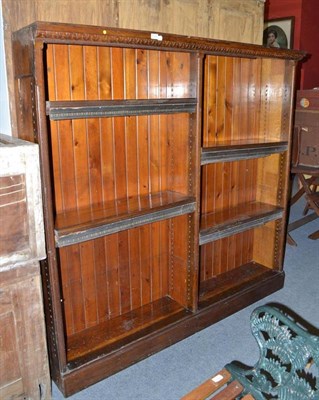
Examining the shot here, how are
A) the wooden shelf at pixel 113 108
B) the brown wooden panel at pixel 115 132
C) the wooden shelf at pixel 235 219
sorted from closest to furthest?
the wooden shelf at pixel 113 108
the brown wooden panel at pixel 115 132
the wooden shelf at pixel 235 219

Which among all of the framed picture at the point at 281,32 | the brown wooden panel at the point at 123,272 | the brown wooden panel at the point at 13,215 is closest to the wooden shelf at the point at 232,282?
the brown wooden panel at the point at 123,272

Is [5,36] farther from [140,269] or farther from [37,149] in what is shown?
[140,269]

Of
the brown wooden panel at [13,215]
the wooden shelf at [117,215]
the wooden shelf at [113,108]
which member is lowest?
the wooden shelf at [117,215]

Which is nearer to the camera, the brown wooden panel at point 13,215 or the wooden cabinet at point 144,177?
the brown wooden panel at point 13,215

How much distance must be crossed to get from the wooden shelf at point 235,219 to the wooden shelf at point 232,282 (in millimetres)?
428

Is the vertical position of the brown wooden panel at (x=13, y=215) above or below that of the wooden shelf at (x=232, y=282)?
above

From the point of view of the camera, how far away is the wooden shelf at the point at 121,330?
2104 millimetres

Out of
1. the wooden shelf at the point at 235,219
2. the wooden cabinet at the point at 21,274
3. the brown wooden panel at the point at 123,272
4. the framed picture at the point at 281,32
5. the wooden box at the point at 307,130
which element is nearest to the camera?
the wooden cabinet at the point at 21,274

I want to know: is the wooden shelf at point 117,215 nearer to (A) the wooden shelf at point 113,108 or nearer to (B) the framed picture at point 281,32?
(A) the wooden shelf at point 113,108

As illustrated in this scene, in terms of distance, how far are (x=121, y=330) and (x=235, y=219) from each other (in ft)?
3.27

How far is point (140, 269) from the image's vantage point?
252 centimetres

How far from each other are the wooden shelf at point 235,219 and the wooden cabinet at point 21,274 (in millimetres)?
1045

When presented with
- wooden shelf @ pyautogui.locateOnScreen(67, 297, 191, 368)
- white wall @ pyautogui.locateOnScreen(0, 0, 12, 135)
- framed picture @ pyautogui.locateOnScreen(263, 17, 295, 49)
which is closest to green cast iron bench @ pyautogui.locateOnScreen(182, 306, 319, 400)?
wooden shelf @ pyautogui.locateOnScreen(67, 297, 191, 368)

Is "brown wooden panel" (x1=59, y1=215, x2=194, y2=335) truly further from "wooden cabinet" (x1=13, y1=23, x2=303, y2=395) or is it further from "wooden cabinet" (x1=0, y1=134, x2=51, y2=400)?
"wooden cabinet" (x1=0, y1=134, x2=51, y2=400)
